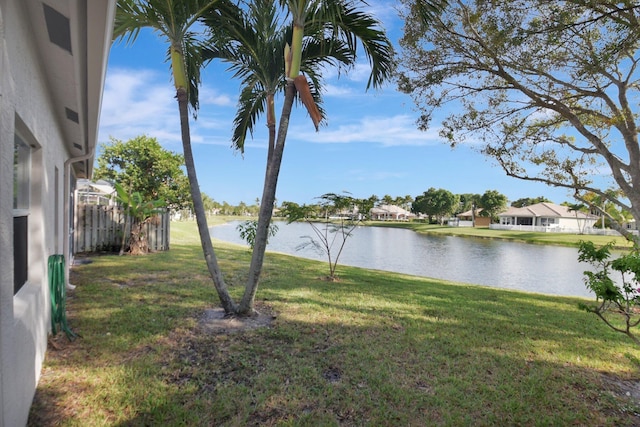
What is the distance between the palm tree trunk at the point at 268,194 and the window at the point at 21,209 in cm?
240

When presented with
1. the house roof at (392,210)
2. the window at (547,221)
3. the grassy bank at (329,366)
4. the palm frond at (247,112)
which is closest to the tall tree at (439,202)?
the window at (547,221)

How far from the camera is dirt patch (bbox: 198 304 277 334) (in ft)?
14.5

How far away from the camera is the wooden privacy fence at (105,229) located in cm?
1065

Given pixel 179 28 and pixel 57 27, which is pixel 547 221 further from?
pixel 57 27

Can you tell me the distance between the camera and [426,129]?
29.4ft

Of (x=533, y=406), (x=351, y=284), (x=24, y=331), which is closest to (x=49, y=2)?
(x=24, y=331)

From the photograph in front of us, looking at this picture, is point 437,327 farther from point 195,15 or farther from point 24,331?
point 195,15

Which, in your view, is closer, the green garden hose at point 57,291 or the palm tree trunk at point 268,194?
the green garden hose at point 57,291

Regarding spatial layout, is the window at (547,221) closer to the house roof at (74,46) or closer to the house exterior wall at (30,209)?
the house roof at (74,46)

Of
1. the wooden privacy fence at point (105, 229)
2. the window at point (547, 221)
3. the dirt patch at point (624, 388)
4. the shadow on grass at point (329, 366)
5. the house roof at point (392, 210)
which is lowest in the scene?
the dirt patch at point (624, 388)

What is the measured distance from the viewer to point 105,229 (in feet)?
37.0

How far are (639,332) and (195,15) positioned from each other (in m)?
8.49

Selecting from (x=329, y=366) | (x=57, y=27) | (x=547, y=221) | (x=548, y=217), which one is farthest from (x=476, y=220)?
(x=57, y=27)

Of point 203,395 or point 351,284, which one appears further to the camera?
point 351,284
